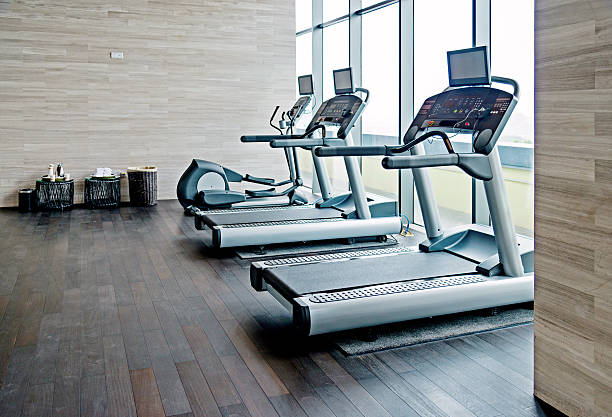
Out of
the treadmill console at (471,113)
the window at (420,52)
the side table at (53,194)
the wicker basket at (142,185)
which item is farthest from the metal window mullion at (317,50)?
the treadmill console at (471,113)

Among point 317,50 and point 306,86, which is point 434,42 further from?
point 317,50

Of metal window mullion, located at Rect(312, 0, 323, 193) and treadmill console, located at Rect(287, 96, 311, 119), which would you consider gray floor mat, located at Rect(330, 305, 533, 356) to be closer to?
treadmill console, located at Rect(287, 96, 311, 119)

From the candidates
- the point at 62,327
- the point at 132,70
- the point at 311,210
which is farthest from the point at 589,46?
the point at 132,70

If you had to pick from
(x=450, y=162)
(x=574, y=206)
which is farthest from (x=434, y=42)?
(x=574, y=206)

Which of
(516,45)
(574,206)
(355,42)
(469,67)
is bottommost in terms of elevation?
(574,206)

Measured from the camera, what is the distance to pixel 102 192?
7.61m

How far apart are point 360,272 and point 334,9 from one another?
5362 millimetres

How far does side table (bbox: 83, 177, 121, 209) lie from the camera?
24.8ft

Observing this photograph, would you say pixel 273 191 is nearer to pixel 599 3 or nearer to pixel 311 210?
pixel 311 210

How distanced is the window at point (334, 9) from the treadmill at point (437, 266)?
4234 mm

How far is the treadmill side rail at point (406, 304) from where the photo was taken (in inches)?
116

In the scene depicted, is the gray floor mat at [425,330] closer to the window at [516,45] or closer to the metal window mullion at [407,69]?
the window at [516,45]

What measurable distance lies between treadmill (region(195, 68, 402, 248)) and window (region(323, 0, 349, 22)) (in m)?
2.60

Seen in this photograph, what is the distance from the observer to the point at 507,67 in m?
4.86
